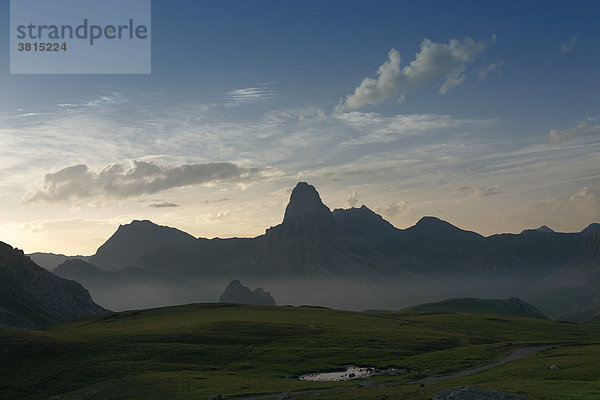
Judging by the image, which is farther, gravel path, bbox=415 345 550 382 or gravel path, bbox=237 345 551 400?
gravel path, bbox=415 345 550 382

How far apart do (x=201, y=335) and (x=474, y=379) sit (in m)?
75.9

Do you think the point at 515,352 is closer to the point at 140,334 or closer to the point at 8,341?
the point at 140,334

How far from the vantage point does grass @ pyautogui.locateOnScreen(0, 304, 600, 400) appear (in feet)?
218

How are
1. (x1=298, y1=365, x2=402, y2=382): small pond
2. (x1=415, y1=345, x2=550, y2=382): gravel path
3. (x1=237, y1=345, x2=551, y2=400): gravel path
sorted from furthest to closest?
(x1=298, y1=365, x2=402, y2=382): small pond, (x1=415, y1=345, x2=550, y2=382): gravel path, (x1=237, y1=345, x2=551, y2=400): gravel path

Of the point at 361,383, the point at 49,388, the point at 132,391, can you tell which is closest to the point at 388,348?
the point at 361,383

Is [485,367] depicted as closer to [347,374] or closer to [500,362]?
[500,362]

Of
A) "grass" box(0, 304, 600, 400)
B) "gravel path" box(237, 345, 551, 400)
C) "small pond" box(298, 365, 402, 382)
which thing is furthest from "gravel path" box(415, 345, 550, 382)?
"small pond" box(298, 365, 402, 382)

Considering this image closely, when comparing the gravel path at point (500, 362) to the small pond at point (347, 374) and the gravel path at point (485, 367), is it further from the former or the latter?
the small pond at point (347, 374)

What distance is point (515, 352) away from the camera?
102438 millimetres

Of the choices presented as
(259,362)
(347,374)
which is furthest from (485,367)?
(259,362)

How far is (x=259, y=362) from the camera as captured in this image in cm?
9888

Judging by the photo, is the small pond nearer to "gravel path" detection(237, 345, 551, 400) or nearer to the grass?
the grass

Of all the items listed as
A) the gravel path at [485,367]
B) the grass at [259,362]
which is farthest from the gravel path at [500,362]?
the grass at [259,362]

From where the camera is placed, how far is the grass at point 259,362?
66375 millimetres
